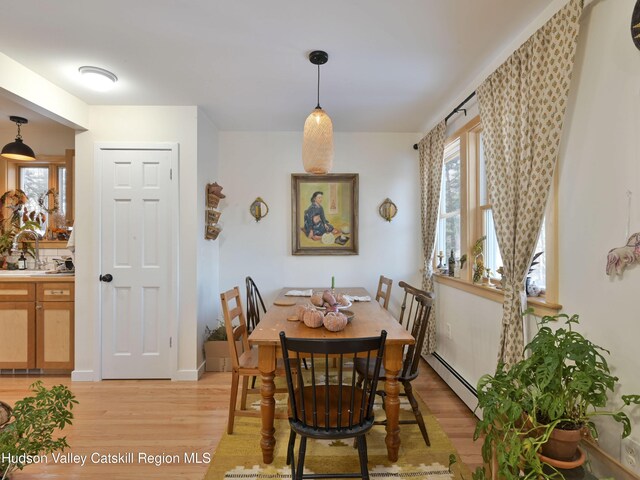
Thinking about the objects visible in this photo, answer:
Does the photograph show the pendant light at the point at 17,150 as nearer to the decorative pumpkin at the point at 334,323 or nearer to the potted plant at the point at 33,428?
the potted plant at the point at 33,428

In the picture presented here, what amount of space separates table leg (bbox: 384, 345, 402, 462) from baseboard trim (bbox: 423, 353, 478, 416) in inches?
30.9

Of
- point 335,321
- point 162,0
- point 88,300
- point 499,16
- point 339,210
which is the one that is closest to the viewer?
point 162,0

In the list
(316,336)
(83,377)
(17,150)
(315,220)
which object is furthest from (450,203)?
(17,150)

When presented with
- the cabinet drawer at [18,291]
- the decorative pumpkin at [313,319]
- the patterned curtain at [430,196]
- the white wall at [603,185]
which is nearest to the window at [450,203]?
the patterned curtain at [430,196]

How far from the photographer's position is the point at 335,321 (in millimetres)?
1916

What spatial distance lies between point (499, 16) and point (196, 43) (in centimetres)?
178

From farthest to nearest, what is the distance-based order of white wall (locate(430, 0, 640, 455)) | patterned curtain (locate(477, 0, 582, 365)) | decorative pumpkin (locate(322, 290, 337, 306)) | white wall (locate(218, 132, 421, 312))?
white wall (locate(218, 132, 421, 312)) < decorative pumpkin (locate(322, 290, 337, 306)) < patterned curtain (locate(477, 0, 582, 365)) < white wall (locate(430, 0, 640, 455))

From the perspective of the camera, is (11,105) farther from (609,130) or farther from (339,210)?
(609,130)

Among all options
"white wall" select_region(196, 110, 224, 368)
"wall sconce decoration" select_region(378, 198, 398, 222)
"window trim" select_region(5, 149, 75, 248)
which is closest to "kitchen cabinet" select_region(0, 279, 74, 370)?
"window trim" select_region(5, 149, 75, 248)

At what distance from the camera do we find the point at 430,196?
3301mm

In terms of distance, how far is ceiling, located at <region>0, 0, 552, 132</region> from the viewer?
1731 mm

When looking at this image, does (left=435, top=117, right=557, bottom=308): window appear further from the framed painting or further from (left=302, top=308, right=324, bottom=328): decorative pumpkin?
(left=302, top=308, right=324, bottom=328): decorative pumpkin

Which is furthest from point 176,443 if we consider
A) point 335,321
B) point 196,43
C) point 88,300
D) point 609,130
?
point 609,130

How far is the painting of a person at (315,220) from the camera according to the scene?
368 cm
